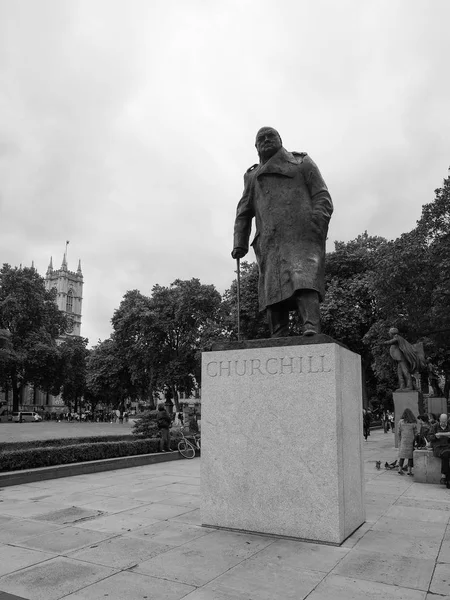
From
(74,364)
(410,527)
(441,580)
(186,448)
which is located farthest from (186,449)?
(74,364)

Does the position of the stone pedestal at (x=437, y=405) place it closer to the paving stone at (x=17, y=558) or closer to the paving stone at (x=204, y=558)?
the paving stone at (x=204, y=558)

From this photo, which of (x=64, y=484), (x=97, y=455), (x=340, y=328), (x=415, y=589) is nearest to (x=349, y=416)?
(x=415, y=589)

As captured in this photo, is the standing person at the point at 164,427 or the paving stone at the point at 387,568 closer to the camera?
the paving stone at the point at 387,568

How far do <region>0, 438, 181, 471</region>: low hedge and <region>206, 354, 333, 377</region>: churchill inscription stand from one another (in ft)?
22.0

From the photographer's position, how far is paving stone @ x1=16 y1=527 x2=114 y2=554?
201 inches

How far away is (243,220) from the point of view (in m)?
7.16

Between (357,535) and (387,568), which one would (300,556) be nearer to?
(387,568)

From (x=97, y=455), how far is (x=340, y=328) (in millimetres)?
21156

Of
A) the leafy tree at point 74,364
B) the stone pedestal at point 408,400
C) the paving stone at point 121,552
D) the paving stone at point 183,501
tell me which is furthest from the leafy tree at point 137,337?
the paving stone at point 121,552

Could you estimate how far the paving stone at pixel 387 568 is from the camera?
417 cm

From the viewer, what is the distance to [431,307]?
22.4 meters

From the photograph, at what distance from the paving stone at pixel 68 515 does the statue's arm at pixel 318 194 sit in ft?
16.2

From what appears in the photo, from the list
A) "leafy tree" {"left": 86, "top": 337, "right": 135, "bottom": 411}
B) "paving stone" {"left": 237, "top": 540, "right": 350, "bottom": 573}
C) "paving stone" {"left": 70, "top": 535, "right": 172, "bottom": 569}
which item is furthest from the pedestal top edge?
"leafy tree" {"left": 86, "top": 337, "right": 135, "bottom": 411}

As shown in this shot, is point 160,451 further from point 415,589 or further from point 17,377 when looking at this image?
point 17,377
